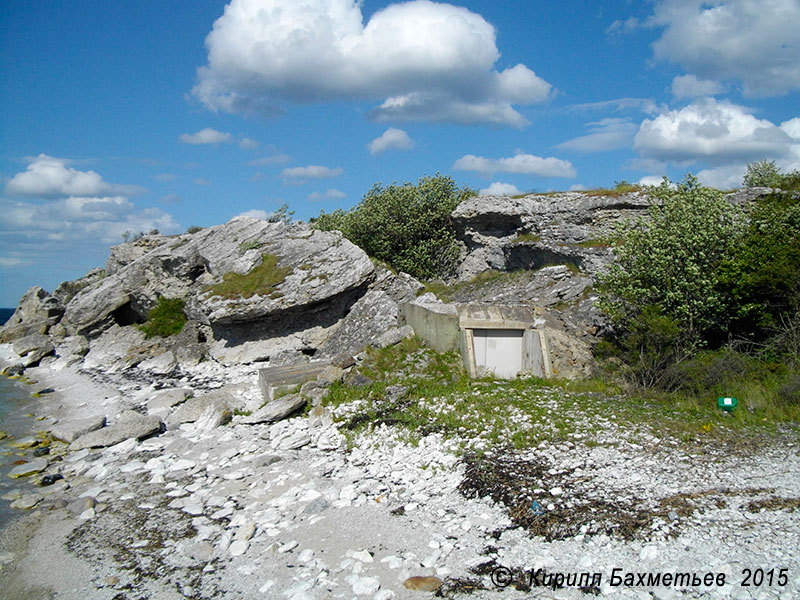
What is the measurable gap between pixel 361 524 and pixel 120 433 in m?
7.45

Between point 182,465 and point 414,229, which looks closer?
point 182,465

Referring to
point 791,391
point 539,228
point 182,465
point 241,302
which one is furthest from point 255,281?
point 791,391

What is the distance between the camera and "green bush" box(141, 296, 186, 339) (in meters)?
23.7

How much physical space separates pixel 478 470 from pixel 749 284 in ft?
27.0

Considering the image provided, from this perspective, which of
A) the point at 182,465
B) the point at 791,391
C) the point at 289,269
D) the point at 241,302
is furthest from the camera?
the point at 289,269

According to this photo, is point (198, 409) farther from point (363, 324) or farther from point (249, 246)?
point (249, 246)

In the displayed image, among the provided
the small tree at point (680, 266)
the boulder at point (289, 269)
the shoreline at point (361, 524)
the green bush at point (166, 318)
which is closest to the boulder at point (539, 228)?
the small tree at point (680, 266)

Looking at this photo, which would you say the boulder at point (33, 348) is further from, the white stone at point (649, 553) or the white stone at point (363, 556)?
the white stone at point (649, 553)

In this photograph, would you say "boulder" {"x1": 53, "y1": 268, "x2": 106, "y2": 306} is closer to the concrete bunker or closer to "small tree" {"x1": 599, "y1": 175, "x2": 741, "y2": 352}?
the concrete bunker

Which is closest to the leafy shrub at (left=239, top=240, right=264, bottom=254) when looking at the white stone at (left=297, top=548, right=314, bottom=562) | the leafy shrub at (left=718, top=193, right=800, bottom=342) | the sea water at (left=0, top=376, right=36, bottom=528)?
the sea water at (left=0, top=376, right=36, bottom=528)

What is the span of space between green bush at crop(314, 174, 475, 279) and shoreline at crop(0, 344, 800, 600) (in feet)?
52.0

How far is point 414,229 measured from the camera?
2605 cm

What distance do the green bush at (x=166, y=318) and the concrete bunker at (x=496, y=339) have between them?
14.0 metres

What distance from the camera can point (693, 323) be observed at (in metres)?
13.3
